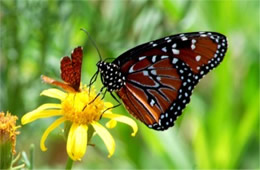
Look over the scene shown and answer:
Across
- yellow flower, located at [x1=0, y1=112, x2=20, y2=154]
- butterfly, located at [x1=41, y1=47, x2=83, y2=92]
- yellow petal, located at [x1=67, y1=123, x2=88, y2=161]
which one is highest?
butterfly, located at [x1=41, y1=47, x2=83, y2=92]

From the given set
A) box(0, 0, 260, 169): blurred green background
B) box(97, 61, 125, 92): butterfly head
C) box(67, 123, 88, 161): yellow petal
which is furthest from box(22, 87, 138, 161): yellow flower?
box(0, 0, 260, 169): blurred green background

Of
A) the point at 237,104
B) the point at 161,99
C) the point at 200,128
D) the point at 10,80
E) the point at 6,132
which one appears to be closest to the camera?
the point at 6,132

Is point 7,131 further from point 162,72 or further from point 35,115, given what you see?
point 162,72

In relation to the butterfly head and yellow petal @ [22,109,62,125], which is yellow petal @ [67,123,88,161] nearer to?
yellow petal @ [22,109,62,125]

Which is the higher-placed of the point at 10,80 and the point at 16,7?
the point at 16,7

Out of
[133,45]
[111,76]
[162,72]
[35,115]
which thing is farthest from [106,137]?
[133,45]

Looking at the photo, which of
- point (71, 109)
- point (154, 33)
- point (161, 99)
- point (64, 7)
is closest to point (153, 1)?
point (154, 33)

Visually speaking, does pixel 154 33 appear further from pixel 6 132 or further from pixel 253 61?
pixel 6 132
